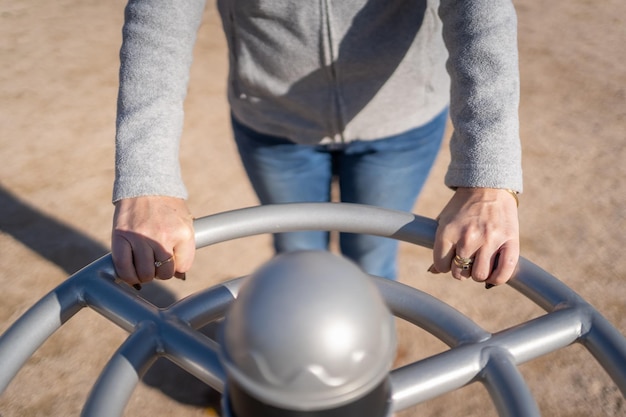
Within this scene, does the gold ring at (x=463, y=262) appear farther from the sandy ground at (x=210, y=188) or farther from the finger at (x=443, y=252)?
the sandy ground at (x=210, y=188)

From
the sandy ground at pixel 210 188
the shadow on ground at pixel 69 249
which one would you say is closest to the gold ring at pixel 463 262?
the sandy ground at pixel 210 188

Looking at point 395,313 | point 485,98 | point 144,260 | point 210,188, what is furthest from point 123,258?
point 210,188

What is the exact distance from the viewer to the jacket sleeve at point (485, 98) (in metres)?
0.73

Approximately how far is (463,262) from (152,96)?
0.40m

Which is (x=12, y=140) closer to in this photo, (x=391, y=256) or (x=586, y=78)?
(x=391, y=256)

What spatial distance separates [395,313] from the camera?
77 centimetres

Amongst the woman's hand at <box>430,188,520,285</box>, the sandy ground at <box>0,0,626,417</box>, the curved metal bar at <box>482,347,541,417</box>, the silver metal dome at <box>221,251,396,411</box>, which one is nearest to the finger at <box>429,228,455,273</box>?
the woman's hand at <box>430,188,520,285</box>

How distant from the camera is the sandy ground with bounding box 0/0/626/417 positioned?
1.78m

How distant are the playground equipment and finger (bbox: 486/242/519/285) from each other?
0.03 m

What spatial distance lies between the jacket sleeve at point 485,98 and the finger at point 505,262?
0.23ft

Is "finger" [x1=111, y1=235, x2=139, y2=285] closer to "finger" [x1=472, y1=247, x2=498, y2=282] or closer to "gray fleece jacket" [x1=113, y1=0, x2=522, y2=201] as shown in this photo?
"gray fleece jacket" [x1=113, y1=0, x2=522, y2=201]

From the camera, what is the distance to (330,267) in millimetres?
383

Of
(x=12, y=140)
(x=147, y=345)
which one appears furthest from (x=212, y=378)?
(x=12, y=140)

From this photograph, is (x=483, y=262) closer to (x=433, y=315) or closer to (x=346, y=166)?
(x=433, y=315)
